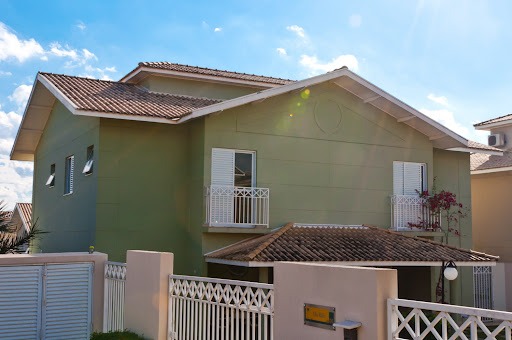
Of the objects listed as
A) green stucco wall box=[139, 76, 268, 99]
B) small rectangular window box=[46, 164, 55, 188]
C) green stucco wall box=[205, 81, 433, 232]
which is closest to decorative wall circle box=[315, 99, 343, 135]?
green stucco wall box=[205, 81, 433, 232]

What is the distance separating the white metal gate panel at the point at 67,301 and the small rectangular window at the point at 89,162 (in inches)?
198

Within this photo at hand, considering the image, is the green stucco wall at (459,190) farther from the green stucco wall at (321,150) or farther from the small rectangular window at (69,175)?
the small rectangular window at (69,175)

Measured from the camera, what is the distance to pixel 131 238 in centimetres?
1518

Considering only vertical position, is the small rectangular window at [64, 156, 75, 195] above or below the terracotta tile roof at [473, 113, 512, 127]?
below

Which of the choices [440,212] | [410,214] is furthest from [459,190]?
[410,214]

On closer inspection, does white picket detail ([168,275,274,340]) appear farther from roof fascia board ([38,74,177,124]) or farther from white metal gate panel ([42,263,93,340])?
roof fascia board ([38,74,177,124])

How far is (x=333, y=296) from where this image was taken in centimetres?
620

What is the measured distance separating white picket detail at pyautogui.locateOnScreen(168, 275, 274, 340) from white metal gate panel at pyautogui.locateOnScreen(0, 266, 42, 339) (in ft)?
10.3

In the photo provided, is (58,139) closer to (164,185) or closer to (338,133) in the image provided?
(164,185)

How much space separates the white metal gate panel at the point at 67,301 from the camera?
1081 cm

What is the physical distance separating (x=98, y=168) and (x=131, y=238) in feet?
6.40

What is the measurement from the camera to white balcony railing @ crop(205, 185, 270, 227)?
15062 mm

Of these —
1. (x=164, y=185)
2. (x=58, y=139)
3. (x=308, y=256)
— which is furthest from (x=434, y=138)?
Result: (x=58, y=139)

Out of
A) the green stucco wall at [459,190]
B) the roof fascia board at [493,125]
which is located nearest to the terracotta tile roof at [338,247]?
the green stucco wall at [459,190]
